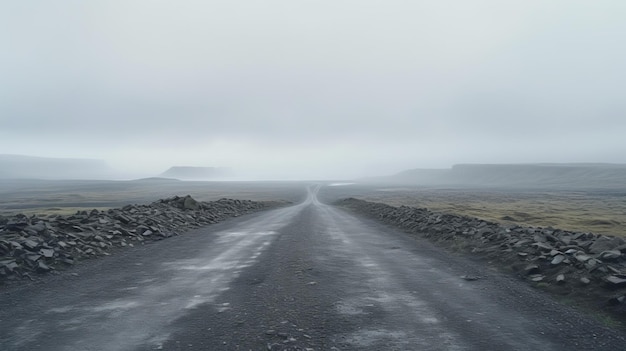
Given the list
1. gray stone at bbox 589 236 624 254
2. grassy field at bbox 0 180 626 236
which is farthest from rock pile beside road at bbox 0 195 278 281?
grassy field at bbox 0 180 626 236

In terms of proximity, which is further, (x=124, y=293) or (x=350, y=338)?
(x=124, y=293)

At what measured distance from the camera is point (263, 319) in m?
7.57

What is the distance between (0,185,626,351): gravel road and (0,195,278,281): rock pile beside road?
1138mm

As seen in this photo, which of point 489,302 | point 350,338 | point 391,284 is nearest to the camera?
point 350,338

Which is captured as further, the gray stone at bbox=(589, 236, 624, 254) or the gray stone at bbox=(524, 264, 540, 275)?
the gray stone at bbox=(589, 236, 624, 254)

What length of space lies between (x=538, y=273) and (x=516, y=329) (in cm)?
554

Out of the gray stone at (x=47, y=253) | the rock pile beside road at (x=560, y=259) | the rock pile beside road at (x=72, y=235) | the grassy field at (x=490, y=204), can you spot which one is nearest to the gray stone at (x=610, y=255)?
the rock pile beside road at (x=560, y=259)

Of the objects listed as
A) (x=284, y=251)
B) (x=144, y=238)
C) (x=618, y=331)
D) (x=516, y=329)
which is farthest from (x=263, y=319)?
(x=144, y=238)

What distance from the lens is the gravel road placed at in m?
6.57

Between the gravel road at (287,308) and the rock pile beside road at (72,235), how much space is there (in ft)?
3.73

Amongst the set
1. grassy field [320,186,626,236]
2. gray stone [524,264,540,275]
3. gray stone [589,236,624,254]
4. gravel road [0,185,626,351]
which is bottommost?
grassy field [320,186,626,236]

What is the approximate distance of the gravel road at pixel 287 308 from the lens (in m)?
6.57

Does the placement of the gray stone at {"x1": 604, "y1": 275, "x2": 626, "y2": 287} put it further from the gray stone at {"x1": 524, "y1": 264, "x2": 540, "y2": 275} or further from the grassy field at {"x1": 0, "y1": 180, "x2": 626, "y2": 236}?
the grassy field at {"x1": 0, "y1": 180, "x2": 626, "y2": 236}

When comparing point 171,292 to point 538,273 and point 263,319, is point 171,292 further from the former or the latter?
point 538,273
